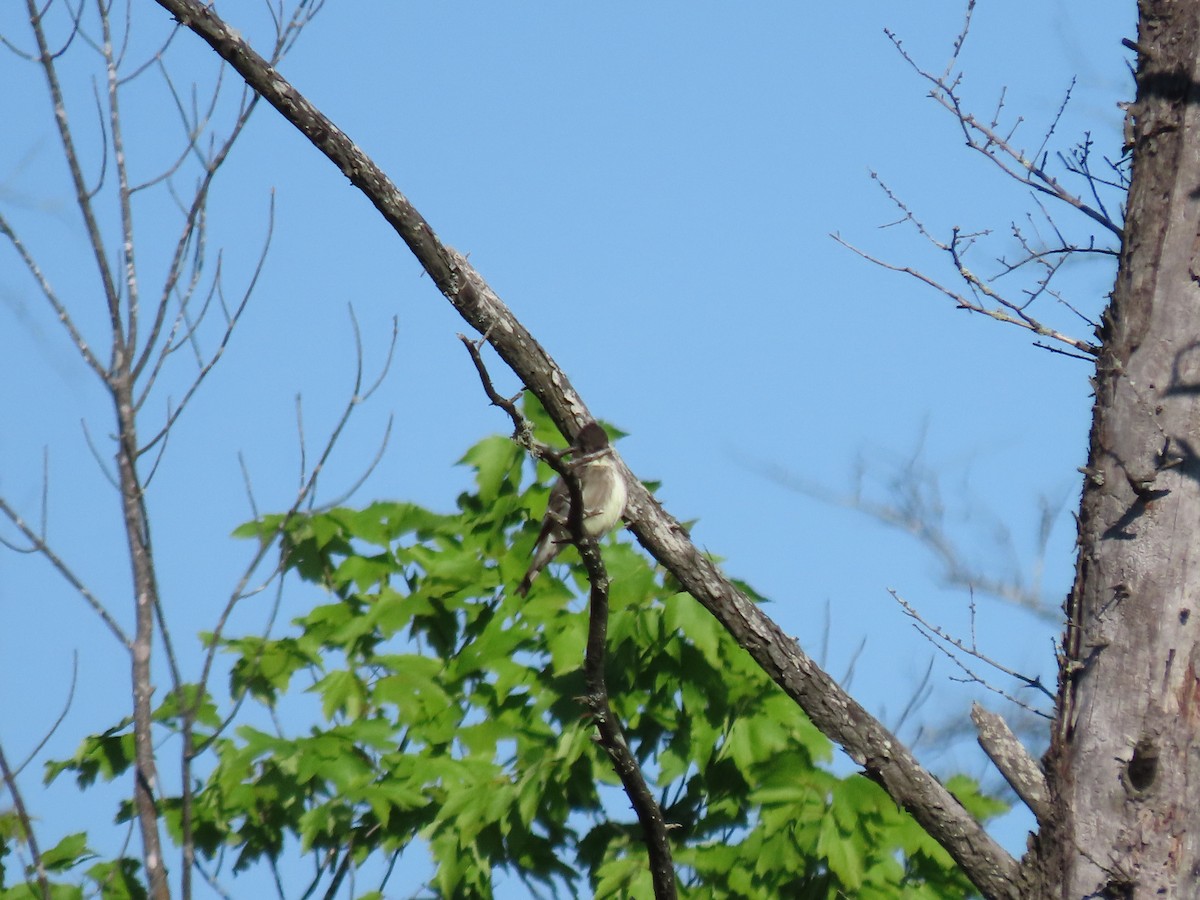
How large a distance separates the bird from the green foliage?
5.4 inches

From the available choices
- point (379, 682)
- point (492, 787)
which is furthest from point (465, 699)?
point (492, 787)

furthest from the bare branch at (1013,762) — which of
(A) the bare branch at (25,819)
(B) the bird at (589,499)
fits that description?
(A) the bare branch at (25,819)

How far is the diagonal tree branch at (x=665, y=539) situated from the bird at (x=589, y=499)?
10 cm

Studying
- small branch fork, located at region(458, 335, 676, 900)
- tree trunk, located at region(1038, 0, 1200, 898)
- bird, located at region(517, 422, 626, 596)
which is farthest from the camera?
bird, located at region(517, 422, 626, 596)

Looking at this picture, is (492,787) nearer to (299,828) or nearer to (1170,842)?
(299,828)

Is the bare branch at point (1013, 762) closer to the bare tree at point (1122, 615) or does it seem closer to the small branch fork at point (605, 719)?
the bare tree at point (1122, 615)

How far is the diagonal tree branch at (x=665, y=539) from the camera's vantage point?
3953 millimetres

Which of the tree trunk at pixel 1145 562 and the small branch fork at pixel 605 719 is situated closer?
the tree trunk at pixel 1145 562

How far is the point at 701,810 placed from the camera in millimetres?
5418

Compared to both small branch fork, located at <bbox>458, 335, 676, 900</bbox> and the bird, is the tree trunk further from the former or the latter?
the bird

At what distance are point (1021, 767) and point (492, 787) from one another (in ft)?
6.81

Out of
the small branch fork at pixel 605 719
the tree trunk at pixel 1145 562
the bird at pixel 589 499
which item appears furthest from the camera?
the bird at pixel 589 499

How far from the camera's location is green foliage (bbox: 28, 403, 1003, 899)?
4812 mm

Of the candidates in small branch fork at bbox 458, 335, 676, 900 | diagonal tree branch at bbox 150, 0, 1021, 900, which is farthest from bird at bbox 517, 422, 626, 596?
small branch fork at bbox 458, 335, 676, 900
